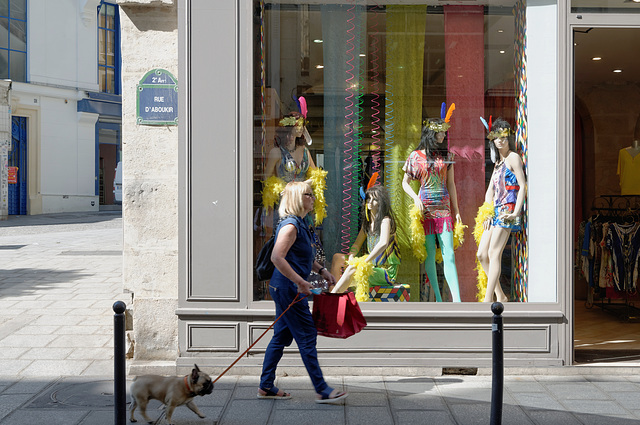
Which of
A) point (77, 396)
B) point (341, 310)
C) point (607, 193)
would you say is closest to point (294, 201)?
point (341, 310)

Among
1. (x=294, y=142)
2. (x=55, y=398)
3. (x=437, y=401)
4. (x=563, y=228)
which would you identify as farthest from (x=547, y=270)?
(x=55, y=398)

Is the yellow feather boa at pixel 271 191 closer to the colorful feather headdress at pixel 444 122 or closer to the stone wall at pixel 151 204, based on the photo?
the stone wall at pixel 151 204

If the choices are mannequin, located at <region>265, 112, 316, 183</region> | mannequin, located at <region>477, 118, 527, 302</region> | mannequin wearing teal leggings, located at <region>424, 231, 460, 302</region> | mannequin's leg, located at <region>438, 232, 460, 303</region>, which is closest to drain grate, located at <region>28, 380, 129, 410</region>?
mannequin, located at <region>265, 112, 316, 183</region>

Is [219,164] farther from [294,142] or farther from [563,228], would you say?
[563,228]

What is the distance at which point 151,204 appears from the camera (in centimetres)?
577

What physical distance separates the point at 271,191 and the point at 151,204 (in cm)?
107

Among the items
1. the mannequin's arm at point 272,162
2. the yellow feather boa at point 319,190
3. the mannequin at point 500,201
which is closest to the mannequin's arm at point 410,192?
the mannequin at point 500,201

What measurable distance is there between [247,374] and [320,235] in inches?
57.3

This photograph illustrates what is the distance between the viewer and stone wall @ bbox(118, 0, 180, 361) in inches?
226

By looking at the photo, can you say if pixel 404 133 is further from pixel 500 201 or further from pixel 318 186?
pixel 500 201

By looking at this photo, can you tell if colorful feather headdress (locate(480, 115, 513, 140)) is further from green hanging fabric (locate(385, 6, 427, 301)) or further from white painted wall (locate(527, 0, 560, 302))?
green hanging fabric (locate(385, 6, 427, 301))

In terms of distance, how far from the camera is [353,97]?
21.1ft

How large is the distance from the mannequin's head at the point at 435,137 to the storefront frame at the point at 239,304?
1.65m

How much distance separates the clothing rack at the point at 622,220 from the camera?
8219mm
